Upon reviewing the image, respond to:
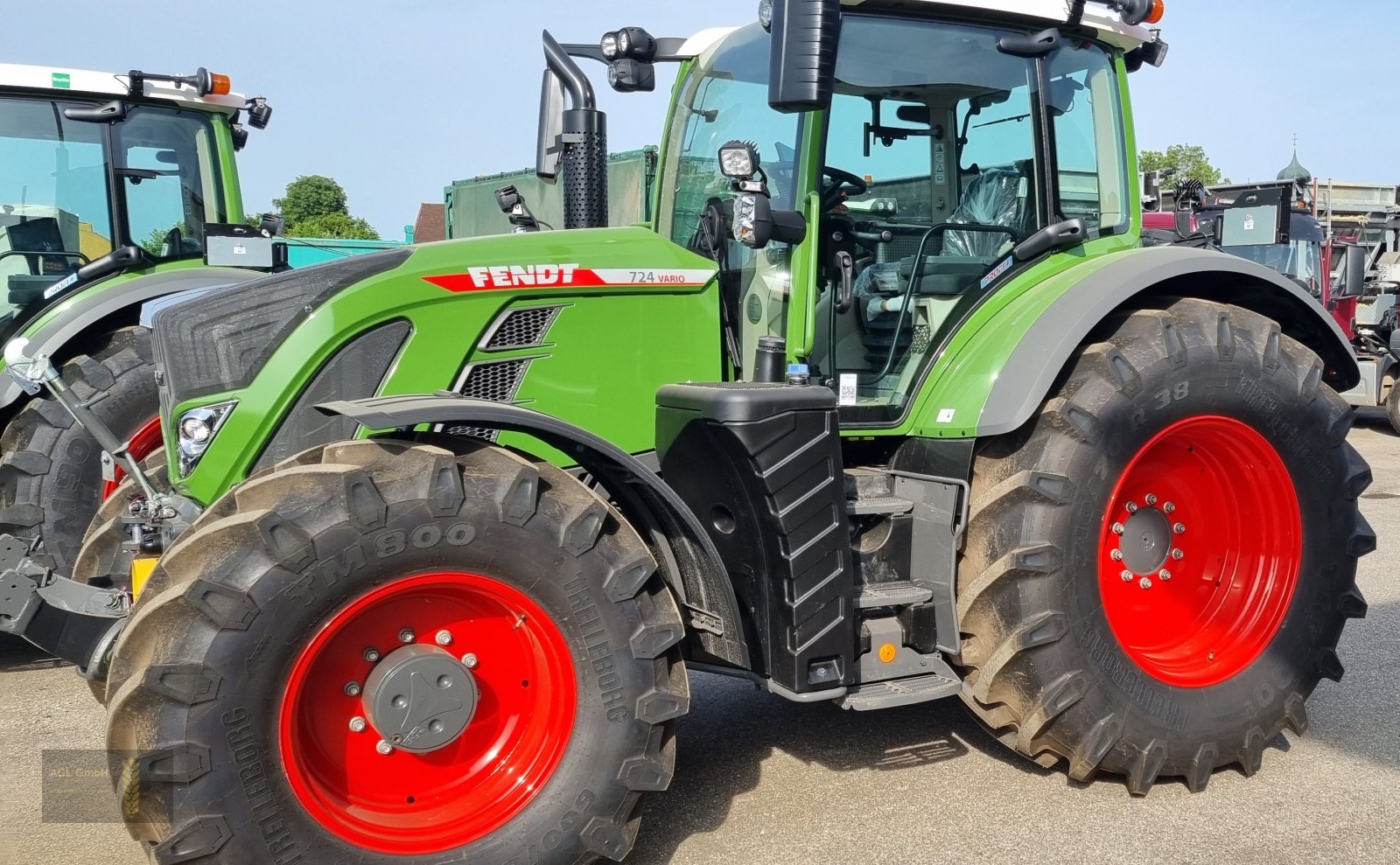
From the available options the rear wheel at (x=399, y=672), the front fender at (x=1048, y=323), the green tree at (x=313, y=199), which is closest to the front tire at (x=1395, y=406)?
the front fender at (x=1048, y=323)

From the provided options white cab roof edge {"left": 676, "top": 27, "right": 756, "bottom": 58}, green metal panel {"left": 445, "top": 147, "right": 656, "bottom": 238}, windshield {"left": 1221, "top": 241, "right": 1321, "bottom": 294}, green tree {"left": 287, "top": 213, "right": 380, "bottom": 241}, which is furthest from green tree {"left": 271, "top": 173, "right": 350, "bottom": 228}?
white cab roof edge {"left": 676, "top": 27, "right": 756, "bottom": 58}

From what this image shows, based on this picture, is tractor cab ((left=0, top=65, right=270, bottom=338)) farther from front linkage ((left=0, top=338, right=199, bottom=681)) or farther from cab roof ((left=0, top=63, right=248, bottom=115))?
front linkage ((left=0, top=338, right=199, bottom=681))

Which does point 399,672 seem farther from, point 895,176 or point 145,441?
point 145,441

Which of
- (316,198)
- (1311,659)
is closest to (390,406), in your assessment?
(1311,659)

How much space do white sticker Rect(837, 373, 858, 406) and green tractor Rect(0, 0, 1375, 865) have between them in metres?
0.01

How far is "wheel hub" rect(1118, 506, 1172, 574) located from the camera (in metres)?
3.91

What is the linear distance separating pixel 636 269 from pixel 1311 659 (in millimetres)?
2672

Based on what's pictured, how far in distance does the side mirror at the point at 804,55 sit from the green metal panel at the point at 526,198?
8.72 m

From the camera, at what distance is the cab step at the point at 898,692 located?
3330 mm

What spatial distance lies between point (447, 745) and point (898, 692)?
4.33ft

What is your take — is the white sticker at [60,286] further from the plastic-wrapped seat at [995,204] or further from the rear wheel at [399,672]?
the plastic-wrapped seat at [995,204]

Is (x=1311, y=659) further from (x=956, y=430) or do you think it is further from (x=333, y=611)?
(x=333, y=611)

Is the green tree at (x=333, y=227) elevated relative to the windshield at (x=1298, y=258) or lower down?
elevated

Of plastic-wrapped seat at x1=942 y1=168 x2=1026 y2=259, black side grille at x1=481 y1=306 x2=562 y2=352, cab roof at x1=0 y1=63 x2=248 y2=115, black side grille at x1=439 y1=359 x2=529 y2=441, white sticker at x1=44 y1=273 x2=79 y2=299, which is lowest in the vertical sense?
black side grille at x1=439 y1=359 x2=529 y2=441
